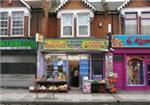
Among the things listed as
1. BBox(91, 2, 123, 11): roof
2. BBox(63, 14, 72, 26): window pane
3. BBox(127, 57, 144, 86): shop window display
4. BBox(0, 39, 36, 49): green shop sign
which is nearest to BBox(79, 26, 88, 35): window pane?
BBox(63, 14, 72, 26): window pane

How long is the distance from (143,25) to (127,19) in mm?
1319

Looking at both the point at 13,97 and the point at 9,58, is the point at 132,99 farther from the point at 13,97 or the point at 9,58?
the point at 9,58

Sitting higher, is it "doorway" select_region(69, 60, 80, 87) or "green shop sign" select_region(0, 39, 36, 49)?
"green shop sign" select_region(0, 39, 36, 49)

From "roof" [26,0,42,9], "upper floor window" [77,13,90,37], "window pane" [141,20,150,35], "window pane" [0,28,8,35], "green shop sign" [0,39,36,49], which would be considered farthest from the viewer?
"roof" [26,0,42,9]

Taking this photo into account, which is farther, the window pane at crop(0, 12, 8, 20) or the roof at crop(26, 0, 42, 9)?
the roof at crop(26, 0, 42, 9)

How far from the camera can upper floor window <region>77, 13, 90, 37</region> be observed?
29625 millimetres

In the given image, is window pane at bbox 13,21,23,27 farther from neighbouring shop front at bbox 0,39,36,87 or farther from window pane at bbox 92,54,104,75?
window pane at bbox 92,54,104,75

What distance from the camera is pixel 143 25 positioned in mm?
29328

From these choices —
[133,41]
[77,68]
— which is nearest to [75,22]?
[77,68]

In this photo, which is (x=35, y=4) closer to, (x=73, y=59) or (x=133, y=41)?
(x=73, y=59)

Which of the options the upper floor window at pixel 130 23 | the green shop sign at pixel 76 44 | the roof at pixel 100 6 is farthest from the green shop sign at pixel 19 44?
the upper floor window at pixel 130 23

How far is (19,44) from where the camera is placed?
28828mm

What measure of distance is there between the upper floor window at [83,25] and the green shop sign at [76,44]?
119cm

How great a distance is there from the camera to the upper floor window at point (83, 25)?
29.6m
